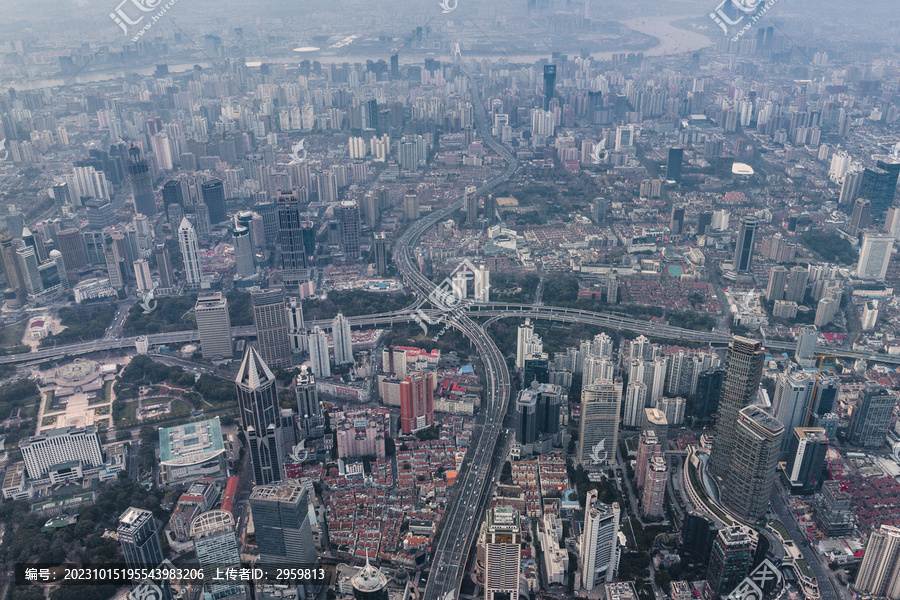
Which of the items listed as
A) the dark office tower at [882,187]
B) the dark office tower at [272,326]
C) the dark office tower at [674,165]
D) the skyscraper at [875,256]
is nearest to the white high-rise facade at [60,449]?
the dark office tower at [272,326]

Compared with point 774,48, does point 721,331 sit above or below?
below

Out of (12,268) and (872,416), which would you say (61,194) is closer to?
(12,268)

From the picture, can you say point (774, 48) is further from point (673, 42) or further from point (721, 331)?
point (721, 331)

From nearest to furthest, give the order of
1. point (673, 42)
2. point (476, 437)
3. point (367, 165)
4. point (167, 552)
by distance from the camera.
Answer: point (167, 552), point (476, 437), point (367, 165), point (673, 42)

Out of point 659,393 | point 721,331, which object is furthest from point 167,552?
point 721,331

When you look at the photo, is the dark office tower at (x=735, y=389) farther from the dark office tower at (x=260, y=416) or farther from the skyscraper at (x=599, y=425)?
the dark office tower at (x=260, y=416)

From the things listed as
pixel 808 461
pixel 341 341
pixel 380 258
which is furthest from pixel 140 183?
pixel 808 461
